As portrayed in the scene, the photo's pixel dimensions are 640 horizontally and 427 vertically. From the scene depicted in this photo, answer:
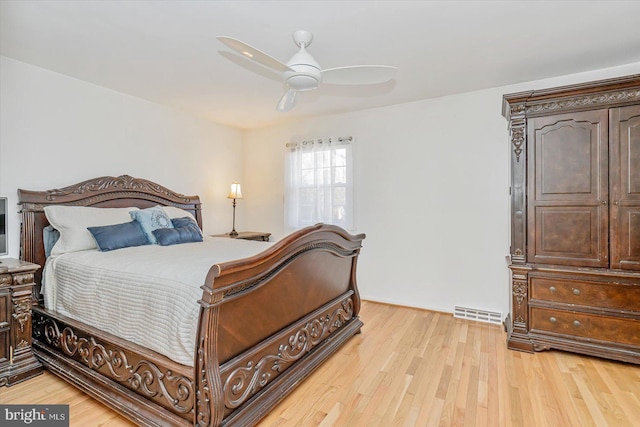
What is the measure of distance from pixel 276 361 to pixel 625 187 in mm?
2828

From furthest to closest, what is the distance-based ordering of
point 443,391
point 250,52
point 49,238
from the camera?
point 49,238
point 443,391
point 250,52

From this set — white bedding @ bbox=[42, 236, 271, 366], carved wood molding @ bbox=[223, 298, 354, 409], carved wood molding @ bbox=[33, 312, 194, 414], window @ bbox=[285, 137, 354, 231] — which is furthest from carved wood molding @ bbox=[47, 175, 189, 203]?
carved wood molding @ bbox=[223, 298, 354, 409]

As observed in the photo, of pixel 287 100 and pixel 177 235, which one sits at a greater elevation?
pixel 287 100

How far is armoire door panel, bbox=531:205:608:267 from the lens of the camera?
2471mm

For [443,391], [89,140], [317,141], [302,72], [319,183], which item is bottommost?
[443,391]

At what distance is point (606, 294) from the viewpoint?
7.96 feet

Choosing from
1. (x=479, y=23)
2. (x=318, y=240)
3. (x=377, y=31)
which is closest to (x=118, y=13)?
(x=377, y=31)

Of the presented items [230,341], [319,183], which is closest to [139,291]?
[230,341]

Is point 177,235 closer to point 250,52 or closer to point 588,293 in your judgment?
point 250,52

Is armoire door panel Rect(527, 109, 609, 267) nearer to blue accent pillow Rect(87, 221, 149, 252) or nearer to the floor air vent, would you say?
the floor air vent

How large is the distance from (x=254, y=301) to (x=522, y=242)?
7.54 ft

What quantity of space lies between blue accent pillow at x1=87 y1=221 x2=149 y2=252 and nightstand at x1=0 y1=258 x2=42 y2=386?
442mm

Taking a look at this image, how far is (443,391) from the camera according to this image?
204cm

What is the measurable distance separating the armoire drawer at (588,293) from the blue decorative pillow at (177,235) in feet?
10.2
